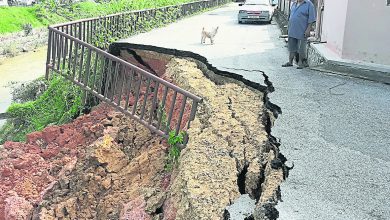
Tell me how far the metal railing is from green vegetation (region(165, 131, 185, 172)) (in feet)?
0.45

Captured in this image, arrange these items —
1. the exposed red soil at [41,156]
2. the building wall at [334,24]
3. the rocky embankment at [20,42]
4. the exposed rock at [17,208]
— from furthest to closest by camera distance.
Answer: the rocky embankment at [20,42] → the building wall at [334,24] → the exposed red soil at [41,156] → the exposed rock at [17,208]

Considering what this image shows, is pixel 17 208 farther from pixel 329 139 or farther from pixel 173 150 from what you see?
pixel 329 139

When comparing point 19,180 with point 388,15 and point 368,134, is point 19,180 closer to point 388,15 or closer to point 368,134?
point 368,134

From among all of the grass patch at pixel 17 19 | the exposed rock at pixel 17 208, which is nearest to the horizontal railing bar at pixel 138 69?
the exposed rock at pixel 17 208

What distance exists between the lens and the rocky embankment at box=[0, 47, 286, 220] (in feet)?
14.9

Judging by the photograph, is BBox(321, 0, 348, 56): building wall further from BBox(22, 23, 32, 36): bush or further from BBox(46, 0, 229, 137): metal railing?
BBox(22, 23, 32, 36): bush

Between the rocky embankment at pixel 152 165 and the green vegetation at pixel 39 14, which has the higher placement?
the green vegetation at pixel 39 14

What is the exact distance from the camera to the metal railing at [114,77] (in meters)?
6.74

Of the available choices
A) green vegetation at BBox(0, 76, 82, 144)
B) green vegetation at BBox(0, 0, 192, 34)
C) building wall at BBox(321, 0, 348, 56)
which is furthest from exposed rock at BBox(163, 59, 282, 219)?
green vegetation at BBox(0, 0, 192, 34)

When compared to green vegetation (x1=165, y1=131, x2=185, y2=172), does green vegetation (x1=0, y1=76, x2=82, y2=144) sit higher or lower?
lower

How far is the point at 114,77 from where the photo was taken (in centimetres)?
779

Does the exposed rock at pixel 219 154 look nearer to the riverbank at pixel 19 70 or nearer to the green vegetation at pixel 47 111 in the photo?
the green vegetation at pixel 47 111

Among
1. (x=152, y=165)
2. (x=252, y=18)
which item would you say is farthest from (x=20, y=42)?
(x=152, y=165)

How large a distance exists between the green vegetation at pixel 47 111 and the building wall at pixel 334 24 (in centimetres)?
556
